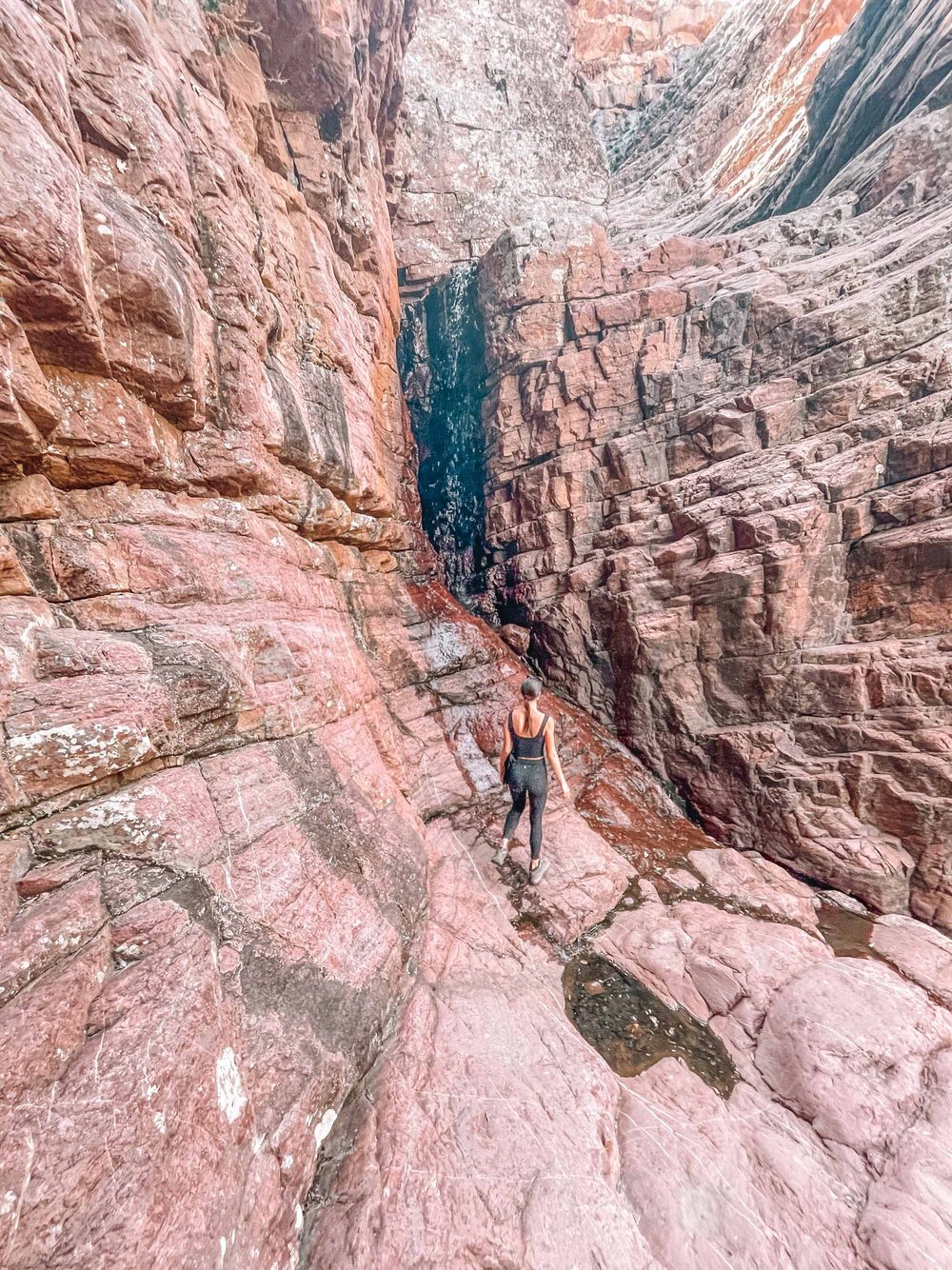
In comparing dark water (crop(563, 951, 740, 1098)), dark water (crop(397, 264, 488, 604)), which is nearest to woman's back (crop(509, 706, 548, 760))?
dark water (crop(563, 951, 740, 1098))

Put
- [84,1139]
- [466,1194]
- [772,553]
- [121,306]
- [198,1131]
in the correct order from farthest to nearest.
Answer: [772,553] < [121,306] < [466,1194] < [198,1131] < [84,1139]

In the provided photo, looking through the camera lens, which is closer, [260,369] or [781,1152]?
[781,1152]

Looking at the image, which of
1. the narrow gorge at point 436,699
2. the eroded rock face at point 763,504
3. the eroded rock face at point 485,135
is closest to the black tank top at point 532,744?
the narrow gorge at point 436,699

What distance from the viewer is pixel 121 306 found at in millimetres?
4555

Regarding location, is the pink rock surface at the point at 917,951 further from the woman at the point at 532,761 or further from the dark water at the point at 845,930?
the woman at the point at 532,761

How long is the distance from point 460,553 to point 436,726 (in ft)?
22.3

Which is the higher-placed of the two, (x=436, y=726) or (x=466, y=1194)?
(x=436, y=726)

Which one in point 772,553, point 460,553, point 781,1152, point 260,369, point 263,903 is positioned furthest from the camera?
point 460,553

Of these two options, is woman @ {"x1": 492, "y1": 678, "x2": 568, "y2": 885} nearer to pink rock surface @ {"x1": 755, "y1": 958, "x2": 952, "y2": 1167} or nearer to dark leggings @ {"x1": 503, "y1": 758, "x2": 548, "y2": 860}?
dark leggings @ {"x1": 503, "y1": 758, "x2": 548, "y2": 860}

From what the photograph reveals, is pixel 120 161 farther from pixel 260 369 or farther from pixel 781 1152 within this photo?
pixel 781 1152

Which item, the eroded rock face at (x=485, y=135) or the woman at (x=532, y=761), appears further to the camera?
the eroded rock face at (x=485, y=135)

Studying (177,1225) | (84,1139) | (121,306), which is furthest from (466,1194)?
(121,306)

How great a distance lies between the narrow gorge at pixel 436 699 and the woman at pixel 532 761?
722 mm

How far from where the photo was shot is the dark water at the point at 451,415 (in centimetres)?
1423
